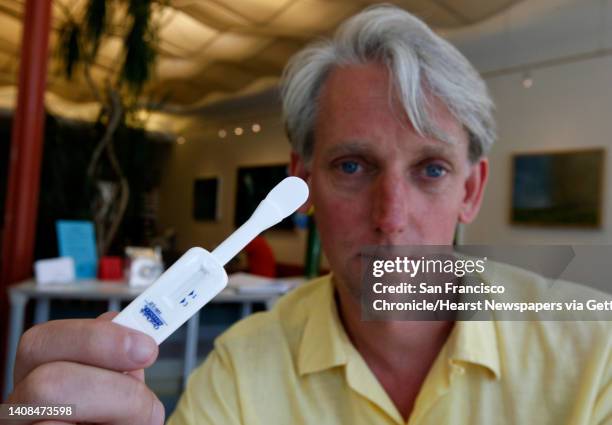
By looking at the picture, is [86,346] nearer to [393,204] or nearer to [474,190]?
[393,204]

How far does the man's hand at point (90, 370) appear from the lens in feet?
0.81

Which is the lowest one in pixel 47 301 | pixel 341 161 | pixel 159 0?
pixel 47 301

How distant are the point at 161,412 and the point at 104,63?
178cm

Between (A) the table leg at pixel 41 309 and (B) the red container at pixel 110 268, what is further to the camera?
(B) the red container at pixel 110 268

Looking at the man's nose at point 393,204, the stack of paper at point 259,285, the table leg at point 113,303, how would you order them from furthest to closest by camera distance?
1. the table leg at point 113,303
2. the stack of paper at point 259,285
3. the man's nose at point 393,204

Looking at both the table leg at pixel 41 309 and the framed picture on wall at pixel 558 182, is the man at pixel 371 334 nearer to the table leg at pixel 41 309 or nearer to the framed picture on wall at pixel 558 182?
the framed picture on wall at pixel 558 182

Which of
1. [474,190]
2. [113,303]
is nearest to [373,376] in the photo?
[474,190]

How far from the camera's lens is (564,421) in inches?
15.0

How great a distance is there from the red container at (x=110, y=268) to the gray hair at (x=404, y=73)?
1.35m

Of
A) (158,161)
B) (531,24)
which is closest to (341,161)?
(158,161)

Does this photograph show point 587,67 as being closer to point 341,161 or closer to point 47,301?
point 341,161

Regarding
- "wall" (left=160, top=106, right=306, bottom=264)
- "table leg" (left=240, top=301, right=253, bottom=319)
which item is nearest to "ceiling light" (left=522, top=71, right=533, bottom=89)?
"table leg" (left=240, top=301, right=253, bottom=319)

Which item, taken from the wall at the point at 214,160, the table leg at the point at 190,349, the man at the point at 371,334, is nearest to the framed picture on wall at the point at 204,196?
the wall at the point at 214,160

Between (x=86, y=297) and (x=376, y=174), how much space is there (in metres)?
1.32
